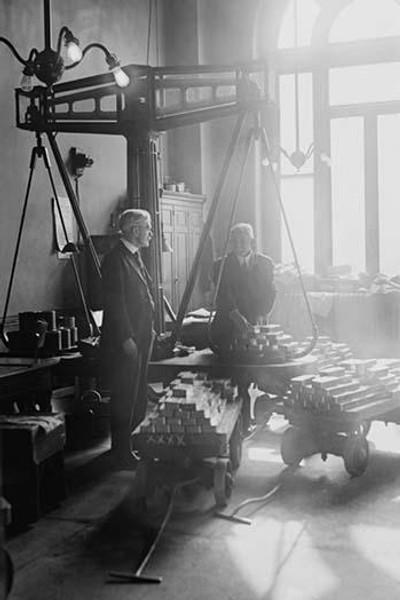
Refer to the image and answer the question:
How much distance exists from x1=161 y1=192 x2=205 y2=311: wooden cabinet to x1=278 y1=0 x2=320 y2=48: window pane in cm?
252

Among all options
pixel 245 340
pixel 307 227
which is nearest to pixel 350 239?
pixel 307 227

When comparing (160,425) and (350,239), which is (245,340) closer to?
(160,425)

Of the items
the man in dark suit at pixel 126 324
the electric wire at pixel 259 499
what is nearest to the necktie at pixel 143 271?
the man in dark suit at pixel 126 324

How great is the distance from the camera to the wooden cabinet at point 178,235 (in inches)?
353

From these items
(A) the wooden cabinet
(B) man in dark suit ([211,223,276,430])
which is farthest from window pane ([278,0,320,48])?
(B) man in dark suit ([211,223,276,430])

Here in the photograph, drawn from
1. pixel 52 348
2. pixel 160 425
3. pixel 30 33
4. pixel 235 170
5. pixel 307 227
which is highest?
pixel 30 33

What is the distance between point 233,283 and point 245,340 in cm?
90

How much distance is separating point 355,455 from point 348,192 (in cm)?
609

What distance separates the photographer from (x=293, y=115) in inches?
401

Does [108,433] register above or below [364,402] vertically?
below

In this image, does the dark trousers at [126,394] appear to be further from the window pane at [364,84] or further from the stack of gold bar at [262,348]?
the window pane at [364,84]

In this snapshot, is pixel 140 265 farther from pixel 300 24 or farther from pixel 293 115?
pixel 300 24

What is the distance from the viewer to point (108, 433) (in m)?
5.84

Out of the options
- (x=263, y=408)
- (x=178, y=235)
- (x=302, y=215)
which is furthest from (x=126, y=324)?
(x=302, y=215)
